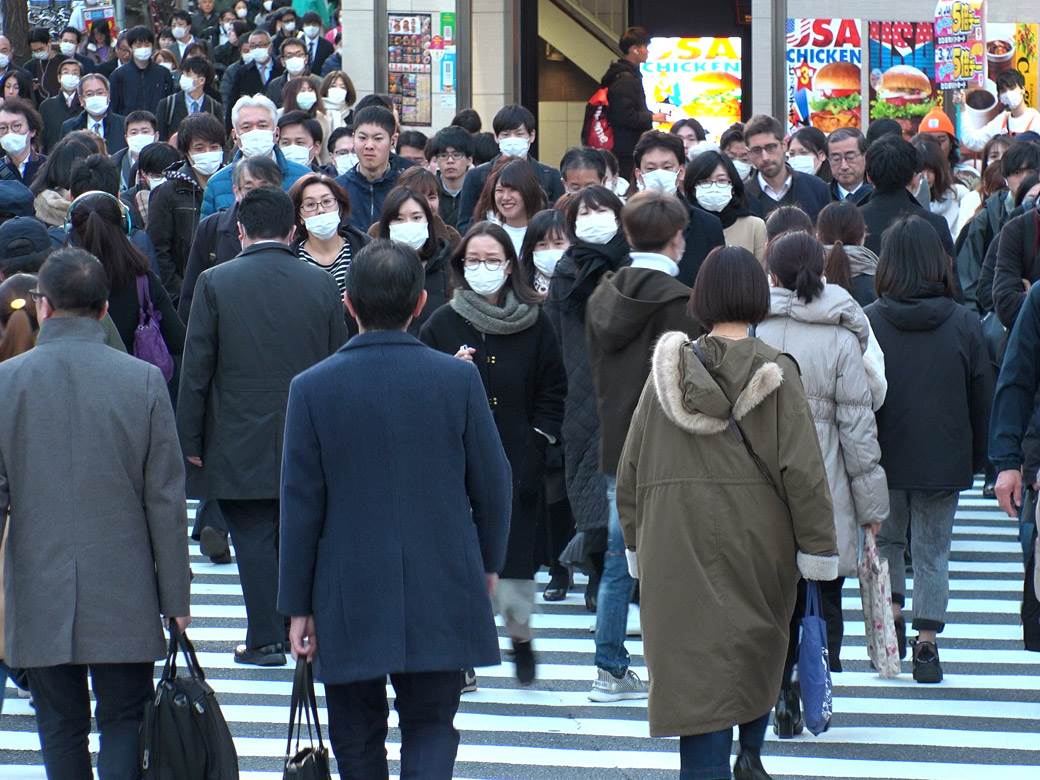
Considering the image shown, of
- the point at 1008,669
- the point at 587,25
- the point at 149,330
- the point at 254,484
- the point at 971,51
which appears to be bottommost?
the point at 1008,669

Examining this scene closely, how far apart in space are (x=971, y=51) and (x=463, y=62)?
686cm

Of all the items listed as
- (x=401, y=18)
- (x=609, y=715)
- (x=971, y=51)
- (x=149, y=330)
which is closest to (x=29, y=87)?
(x=401, y=18)

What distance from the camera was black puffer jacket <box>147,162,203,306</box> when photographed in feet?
36.4

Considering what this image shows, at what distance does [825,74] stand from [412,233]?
39.7 feet

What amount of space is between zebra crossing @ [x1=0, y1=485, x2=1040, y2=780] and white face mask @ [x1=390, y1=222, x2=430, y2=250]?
193 cm

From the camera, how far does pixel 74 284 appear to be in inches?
219

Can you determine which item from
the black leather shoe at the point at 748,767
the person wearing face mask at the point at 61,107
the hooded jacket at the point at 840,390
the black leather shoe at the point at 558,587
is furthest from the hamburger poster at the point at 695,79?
the black leather shoe at the point at 748,767

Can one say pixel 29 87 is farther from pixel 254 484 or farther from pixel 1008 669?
pixel 1008 669

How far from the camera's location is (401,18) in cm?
2064

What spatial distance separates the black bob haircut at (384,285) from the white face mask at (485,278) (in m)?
2.50

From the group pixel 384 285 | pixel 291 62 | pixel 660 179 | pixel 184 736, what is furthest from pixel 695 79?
pixel 184 736

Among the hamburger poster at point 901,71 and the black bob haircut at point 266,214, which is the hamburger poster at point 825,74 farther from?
the black bob haircut at point 266,214

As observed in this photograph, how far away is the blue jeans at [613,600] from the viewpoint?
719cm

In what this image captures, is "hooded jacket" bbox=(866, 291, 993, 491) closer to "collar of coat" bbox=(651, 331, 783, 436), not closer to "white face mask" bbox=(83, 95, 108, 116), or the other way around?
"collar of coat" bbox=(651, 331, 783, 436)
